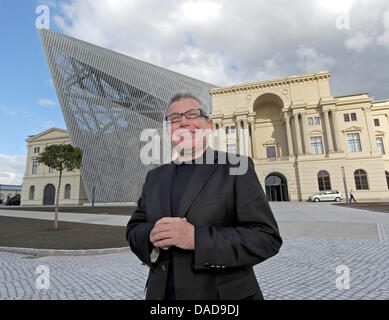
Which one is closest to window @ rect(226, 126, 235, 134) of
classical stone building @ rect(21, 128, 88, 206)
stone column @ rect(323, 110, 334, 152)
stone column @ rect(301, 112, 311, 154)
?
stone column @ rect(301, 112, 311, 154)

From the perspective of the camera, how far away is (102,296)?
11.8 feet

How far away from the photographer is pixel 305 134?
111 ft

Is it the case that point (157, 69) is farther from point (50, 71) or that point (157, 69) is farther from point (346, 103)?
point (346, 103)

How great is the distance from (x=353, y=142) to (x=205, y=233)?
40.6 meters

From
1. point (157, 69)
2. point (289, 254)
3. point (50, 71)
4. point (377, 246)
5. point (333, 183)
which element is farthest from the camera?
point (157, 69)

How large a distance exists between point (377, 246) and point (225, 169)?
768 centimetres

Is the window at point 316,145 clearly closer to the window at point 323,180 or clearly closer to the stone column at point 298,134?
the stone column at point 298,134

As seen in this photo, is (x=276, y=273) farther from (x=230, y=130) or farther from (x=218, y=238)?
(x=230, y=130)

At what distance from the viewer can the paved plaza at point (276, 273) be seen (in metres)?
3.62

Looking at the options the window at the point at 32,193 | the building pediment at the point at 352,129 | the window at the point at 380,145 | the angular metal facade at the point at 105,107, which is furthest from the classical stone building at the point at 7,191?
the window at the point at 380,145

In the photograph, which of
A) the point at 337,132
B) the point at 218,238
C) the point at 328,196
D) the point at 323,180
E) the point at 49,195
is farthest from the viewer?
the point at 49,195

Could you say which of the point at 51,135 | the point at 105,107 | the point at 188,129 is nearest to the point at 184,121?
the point at 188,129

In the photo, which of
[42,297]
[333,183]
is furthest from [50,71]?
[333,183]

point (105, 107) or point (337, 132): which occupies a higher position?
point (105, 107)
